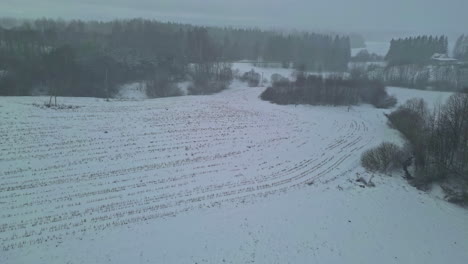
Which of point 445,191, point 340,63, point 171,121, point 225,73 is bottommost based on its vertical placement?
point 445,191

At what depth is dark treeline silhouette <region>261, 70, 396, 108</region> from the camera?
45.8 metres

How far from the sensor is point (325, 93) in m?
46.6

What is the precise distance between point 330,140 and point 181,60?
4155 centimetres

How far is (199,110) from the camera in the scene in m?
34.0

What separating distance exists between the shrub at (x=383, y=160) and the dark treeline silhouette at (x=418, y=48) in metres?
91.0

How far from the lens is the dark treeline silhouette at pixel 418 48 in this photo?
100062mm

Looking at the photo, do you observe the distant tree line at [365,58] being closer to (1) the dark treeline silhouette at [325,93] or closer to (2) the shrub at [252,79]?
(2) the shrub at [252,79]

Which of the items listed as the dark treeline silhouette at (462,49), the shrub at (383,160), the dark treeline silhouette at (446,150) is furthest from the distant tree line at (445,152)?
the dark treeline silhouette at (462,49)

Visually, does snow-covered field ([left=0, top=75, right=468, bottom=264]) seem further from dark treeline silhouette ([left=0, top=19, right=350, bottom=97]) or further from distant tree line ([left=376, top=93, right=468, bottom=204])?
dark treeline silhouette ([left=0, top=19, right=350, bottom=97])

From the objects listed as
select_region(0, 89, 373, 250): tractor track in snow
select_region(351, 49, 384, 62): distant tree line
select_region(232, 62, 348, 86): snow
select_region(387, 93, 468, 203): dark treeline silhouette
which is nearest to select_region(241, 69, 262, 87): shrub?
select_region(232, 62, 348, 86): snow

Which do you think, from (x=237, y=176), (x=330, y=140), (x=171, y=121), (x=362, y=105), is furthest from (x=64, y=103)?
(x=362, y=105)

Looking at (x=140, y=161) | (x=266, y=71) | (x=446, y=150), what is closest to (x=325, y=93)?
(x=446, y=150)

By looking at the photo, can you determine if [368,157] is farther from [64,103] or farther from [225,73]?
[225,73]

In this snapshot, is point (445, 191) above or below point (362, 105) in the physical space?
below
